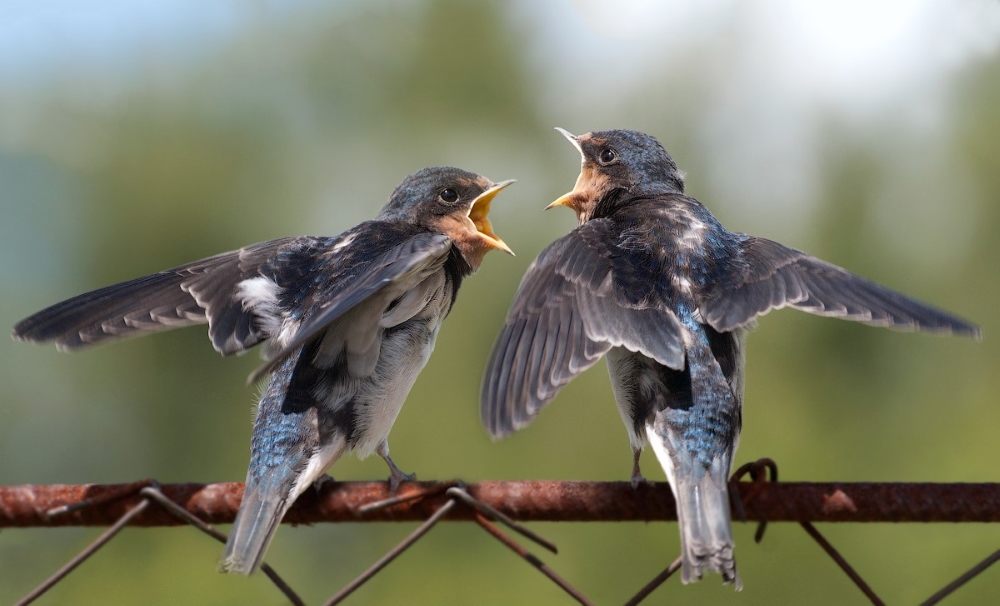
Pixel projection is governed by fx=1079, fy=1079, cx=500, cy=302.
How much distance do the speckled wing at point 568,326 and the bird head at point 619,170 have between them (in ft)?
2.78

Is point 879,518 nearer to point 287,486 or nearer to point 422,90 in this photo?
point 287,486

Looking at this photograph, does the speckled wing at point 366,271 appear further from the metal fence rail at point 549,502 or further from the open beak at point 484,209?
the open beak at point 484,209

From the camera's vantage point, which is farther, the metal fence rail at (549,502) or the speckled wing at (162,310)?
the speckled wing at (162,310)

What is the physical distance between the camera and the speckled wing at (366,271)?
97.0 inches

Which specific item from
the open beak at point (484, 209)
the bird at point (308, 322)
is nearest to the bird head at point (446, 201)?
the open beak at point (484, 209)

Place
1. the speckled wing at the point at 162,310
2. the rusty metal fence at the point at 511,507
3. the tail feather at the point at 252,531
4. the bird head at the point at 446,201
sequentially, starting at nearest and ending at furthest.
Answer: the rusty metal fence at the point at 511,507 < the tail feather at the point at 252,531 < the speckled wing at the point at 162,310 < the bird head at the point at 446,201

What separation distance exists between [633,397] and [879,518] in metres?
1.01

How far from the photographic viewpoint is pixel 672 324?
2.65 meters

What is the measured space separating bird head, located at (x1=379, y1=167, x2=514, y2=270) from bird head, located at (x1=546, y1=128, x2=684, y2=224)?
0.97ft

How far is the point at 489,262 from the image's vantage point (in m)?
14.9

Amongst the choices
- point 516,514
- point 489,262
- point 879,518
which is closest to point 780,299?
point 879,518

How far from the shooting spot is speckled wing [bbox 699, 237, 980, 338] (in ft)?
8.23

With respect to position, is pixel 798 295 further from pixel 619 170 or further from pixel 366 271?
pixel 619 170

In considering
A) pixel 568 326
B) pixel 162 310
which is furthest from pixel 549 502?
pixel 162 310
